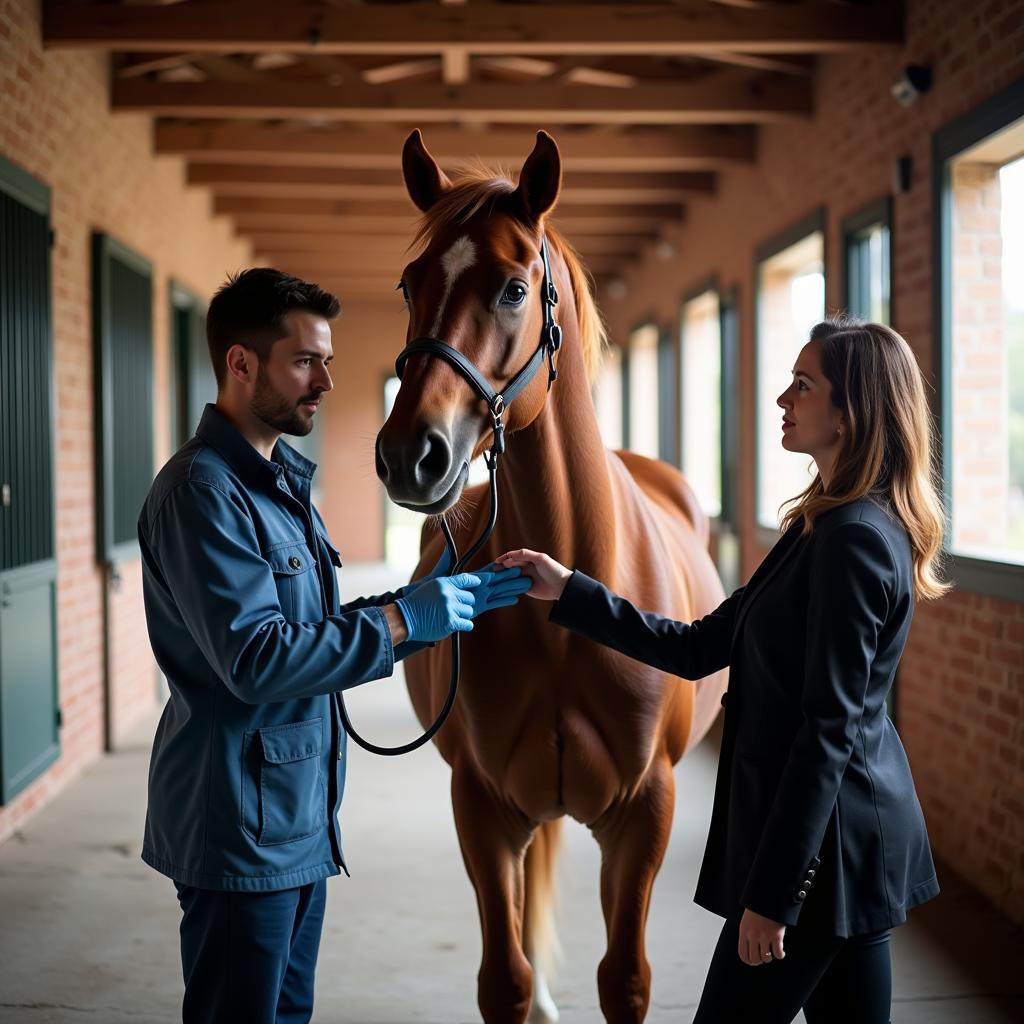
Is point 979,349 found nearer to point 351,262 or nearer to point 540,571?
point 540,571

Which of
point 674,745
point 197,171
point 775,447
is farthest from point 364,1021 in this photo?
point 197,171

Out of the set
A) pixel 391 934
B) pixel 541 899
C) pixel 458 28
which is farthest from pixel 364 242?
pixel 541 899

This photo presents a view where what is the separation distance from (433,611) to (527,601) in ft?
1.15

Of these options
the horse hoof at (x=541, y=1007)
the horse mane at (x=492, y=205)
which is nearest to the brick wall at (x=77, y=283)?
the horse hoof at (x=541, y=1007)

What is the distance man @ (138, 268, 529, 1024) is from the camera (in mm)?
1384

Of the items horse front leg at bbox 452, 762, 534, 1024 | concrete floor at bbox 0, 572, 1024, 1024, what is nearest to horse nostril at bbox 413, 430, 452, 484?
horse front leg at bbox 452, 762, 534, 1024

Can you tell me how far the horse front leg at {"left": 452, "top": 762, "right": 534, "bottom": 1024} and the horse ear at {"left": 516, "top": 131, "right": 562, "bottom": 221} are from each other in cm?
102

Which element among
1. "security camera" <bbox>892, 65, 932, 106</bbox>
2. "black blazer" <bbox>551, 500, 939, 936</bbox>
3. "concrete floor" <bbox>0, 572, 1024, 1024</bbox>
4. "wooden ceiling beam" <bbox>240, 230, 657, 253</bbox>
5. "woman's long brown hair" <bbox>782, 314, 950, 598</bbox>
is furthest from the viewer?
"wooden ceiling beam" <bbox>240, 230, 657, 253</bbox>

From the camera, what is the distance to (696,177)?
6973mm

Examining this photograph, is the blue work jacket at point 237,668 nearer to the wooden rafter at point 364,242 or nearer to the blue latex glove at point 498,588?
the blue latex glove at point 498,588

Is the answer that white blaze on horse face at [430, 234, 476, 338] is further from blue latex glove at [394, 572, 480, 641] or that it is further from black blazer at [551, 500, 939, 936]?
black blazer at [551, 500, 939, 936]

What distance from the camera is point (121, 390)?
17.2 ft

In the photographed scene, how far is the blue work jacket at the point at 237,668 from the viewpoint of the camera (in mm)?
1370

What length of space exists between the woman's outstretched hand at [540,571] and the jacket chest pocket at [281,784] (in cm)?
42
